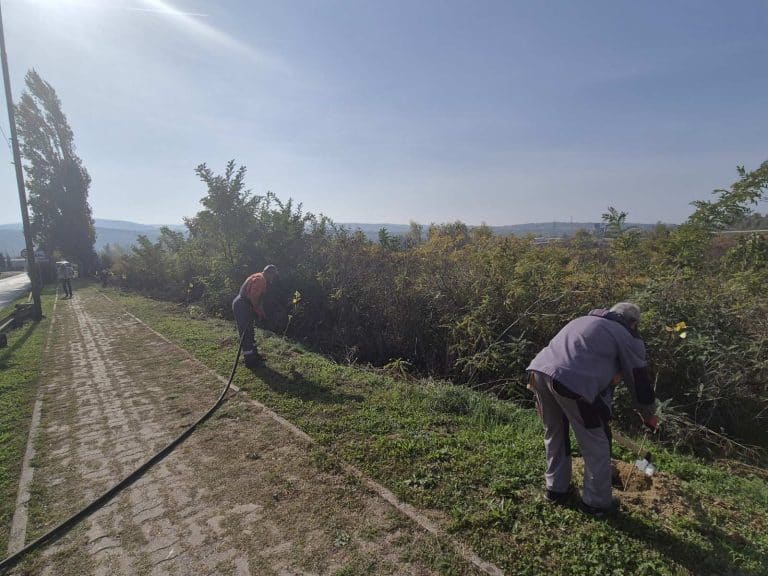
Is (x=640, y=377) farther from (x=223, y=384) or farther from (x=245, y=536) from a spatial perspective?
(x=223, y=384)

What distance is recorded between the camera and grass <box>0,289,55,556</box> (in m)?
3.58

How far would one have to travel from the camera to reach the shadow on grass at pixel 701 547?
2539 millimetres

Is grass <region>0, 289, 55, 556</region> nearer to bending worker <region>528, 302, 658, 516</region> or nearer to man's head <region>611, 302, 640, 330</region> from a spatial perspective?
bending worker <region>528, 302, 658, 516</region>

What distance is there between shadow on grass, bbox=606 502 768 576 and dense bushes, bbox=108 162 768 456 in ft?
7.48

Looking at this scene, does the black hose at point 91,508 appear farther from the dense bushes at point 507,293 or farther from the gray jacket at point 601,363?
the dense bushes at point 507,293

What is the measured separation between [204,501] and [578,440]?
2977 mm

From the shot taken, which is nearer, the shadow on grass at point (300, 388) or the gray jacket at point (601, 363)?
the gray jacket at point (601, 363)

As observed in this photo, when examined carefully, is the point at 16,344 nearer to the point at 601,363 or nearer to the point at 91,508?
the point at 91,508

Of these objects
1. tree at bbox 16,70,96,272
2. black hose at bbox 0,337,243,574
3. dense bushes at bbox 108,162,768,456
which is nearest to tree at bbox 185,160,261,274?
dense bushes at bbox 108,162,768,456

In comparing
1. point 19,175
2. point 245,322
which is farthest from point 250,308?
point 19,175

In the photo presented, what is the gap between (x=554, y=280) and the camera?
6738mm

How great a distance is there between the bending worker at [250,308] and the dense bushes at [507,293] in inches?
85.3

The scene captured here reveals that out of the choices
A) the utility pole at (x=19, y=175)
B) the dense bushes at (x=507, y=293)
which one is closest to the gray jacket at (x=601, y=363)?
the dense bushes at (x=507, y=293)

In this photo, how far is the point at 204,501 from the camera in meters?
3.37
